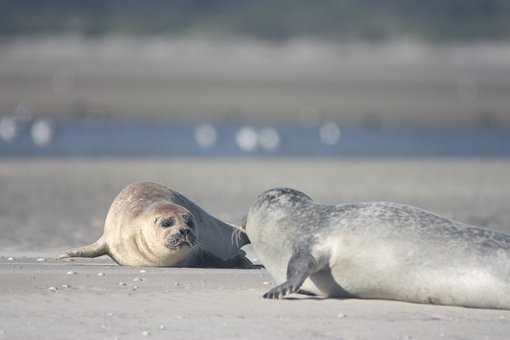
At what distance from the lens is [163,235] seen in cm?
837

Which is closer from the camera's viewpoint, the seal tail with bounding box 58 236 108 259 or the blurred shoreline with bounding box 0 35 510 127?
the seal tail with bounding box 58 236 108 259

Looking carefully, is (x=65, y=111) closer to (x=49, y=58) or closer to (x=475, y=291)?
(x=49, y=58)

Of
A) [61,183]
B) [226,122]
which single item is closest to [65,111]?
[226,122]

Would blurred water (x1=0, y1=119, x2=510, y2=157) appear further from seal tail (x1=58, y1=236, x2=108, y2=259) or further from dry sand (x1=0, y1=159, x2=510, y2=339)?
seal tail (x1=58, y1=236, x2=108, y2=259)

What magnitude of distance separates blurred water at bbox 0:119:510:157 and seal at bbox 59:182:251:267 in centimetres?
1514

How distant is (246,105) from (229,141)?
1150 cm

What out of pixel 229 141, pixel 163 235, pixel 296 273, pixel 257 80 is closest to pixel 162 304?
pixel 296 273

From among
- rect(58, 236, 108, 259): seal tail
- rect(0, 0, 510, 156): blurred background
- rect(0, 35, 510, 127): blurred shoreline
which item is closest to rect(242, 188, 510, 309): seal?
rect(58, 236, 108, 259): seal tail

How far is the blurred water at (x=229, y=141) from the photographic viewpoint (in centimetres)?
2641

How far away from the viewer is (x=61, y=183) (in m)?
18.2

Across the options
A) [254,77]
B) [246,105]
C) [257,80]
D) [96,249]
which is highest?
[254,77]

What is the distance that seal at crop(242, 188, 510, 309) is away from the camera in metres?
7.26

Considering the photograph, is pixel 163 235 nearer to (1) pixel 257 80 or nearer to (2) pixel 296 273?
(2) pixel 296 273

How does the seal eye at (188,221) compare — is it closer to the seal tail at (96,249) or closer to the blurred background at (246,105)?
the seal tail at (96,249)
